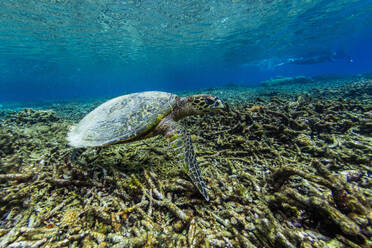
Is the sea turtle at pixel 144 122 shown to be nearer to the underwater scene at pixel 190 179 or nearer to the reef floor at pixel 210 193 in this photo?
the underwater scene at pixel 190 179

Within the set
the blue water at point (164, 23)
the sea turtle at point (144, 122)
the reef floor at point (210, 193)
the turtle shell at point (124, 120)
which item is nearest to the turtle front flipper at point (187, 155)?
the sea turtle at point (144, 122)

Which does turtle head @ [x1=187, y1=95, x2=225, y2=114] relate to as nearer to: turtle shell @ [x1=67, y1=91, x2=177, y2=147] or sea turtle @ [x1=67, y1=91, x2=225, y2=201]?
sea turtle @ [x1=67, y1=91, x2=225, y2=201]

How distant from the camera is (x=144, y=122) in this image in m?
2.67

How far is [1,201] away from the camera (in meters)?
1.59

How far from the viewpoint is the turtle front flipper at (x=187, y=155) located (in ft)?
5.85

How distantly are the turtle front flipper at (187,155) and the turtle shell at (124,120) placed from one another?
524 mm

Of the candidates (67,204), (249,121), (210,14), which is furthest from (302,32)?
(67,204)

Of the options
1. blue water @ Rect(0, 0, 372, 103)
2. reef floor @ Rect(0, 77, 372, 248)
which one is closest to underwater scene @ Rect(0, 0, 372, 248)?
reef floor @ Rect(0, 77, 372, 248)

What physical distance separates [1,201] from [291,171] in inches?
131

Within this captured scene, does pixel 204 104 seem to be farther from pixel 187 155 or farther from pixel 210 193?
pixel 210 193

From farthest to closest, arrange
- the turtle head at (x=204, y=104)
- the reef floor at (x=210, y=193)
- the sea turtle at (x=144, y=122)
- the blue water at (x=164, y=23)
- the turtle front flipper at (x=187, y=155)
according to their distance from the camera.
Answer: the blue water at (x=164, y=23) → the turtle head at (x=204, y=104) → the sea turtle at (x=144, y=122) → the turtle front flipper at (x=187, y=155) → the reef floor at (x=210, y=193)

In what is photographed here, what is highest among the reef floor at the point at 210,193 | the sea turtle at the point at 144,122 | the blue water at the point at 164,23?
the blue water at the point at 164,23

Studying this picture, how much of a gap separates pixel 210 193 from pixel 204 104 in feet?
5.90

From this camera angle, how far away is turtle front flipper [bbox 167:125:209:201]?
5.85 feet
